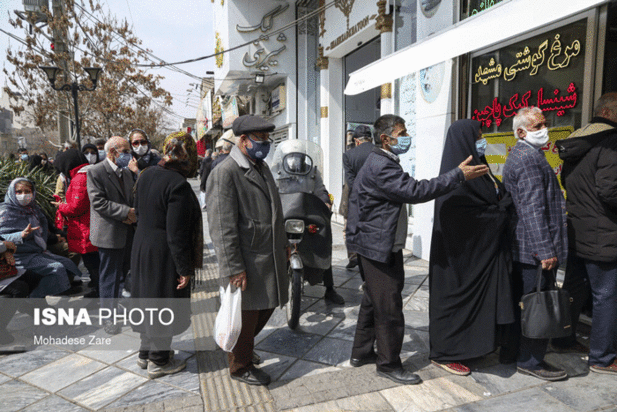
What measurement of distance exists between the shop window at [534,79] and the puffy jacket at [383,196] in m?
2.62

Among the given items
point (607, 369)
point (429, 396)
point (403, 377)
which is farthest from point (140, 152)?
point (607, 369)

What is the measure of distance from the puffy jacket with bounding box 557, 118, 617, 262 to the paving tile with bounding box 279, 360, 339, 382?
2.01 meters

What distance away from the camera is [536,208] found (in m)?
2.88

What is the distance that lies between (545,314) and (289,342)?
6.48ft

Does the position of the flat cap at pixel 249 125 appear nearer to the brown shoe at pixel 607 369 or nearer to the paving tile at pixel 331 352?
the paving tile at pixel 331 352

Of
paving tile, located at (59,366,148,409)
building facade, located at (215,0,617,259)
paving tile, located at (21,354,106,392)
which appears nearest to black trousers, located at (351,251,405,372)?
paving tile, located at (59,366,148,409)

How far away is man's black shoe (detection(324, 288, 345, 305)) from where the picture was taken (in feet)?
15.3

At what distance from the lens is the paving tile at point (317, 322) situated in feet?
13.2

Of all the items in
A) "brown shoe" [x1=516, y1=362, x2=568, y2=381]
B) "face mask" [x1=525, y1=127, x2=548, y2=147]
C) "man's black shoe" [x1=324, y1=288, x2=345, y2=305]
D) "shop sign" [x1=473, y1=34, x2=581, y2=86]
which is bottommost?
"brown shoe" [x1=516, y1=362, x2=568, y2=381]

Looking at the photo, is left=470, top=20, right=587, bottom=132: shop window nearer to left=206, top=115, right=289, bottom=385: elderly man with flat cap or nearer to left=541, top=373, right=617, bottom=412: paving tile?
left=541, top=373, right=617, bottom=412: paving tile

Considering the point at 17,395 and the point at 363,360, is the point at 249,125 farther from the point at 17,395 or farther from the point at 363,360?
→ the point at 17,395

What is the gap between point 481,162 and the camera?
9.73 ft

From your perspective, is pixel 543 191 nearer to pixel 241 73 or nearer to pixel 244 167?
pixel 244 167

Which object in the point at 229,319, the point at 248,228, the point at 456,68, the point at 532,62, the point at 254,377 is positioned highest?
the point at 456,68
